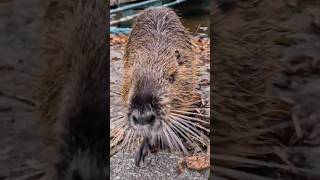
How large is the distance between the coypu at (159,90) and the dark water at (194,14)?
3 centimetres

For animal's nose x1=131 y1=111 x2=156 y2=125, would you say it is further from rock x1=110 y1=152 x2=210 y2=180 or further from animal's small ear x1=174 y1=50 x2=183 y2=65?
animal's small ear x1=174 y1=50 x2=183 y2=65

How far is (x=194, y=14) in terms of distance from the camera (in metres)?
1.77

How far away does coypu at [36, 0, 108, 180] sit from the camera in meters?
0.83

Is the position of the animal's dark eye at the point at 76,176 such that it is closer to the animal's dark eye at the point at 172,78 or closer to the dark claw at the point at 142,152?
the dark claw at the point at 142,152

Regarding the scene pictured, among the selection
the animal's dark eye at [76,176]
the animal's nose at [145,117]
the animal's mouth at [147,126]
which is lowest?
the animal's dark eye at [76,176]

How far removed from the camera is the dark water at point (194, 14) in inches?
67.0

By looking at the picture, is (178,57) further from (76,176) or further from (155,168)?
(76,176)

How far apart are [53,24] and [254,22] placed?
0.34 meters

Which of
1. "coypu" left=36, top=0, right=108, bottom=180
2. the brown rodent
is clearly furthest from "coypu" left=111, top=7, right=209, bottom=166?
"coypu" left=36, top=0, right=108, bottom=180

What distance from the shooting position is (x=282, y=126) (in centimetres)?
68

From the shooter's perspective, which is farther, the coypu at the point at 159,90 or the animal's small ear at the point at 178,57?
the animal's small ear at the point at 178,57

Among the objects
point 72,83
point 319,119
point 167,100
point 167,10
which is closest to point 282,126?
point 319,119

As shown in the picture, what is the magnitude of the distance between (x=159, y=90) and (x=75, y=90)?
2.82 feet

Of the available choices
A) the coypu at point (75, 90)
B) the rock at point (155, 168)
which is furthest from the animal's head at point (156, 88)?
the coypu at point (75, 90)
